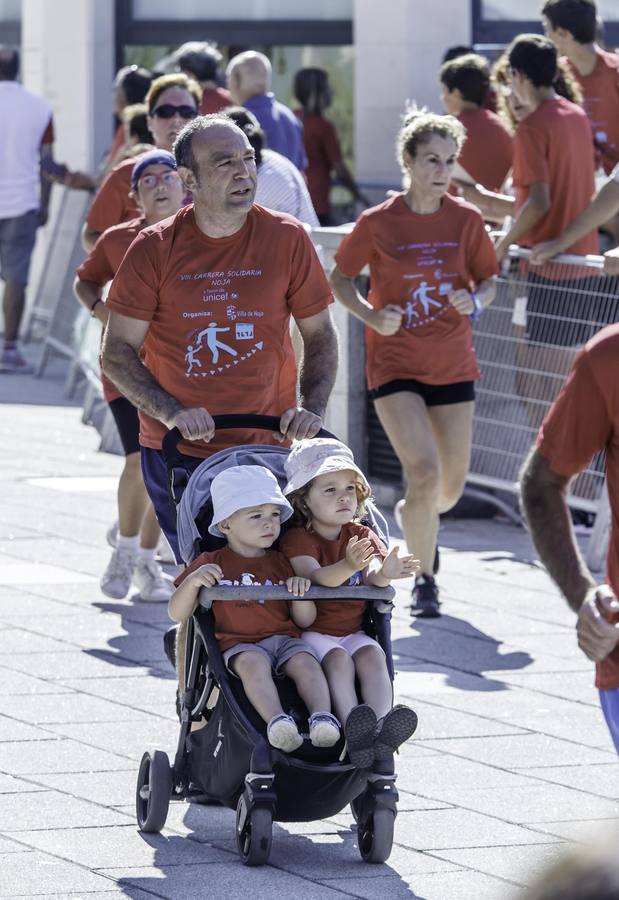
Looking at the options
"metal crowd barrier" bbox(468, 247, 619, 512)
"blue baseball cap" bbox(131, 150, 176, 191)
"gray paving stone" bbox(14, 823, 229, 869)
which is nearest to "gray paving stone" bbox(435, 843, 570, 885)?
"gray paving stone" bbox(14, 823, 229, 869)

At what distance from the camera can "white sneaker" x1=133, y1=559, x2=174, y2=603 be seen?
25.5 feet

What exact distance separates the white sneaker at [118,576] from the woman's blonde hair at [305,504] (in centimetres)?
292

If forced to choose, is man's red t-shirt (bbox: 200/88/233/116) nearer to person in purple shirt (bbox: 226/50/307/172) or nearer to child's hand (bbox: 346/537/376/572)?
person in purple shirt (bbox: 226/50/307/172)

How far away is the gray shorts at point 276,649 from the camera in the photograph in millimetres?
4543

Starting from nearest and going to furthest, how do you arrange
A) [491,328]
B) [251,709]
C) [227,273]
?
1. [251,709]
2. [227,273]
3. [491,328]

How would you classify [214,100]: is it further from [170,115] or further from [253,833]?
[253,833]

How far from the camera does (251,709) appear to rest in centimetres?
449

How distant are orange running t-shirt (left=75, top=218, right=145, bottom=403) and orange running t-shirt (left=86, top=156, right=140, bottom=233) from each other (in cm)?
75

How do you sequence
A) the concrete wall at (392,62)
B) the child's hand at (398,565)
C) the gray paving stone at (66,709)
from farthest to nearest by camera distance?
the concrete wall at (392,62), the gray paving stone at (66,709), the child's hand at (398,565)

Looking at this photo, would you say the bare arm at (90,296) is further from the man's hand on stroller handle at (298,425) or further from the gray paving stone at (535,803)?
the gray paving stone at (535,803)

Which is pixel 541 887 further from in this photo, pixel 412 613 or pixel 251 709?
pixel 412 613

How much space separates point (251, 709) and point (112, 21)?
13517mm

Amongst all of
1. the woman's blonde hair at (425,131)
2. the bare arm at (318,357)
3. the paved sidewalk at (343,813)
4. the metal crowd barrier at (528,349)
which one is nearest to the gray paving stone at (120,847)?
the paved sidewalk at (343,813)

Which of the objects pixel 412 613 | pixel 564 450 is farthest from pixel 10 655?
pixel 564 450
